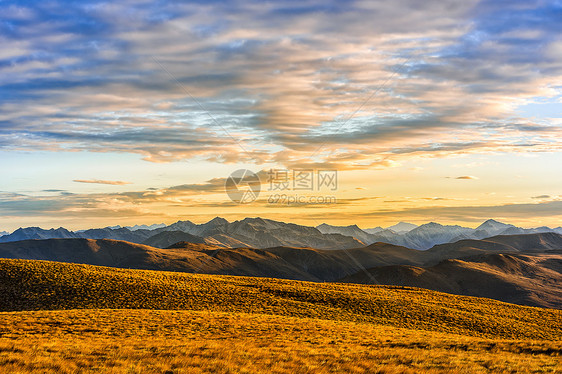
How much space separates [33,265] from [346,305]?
52457mm

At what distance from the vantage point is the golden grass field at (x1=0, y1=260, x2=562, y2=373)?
19141 mm

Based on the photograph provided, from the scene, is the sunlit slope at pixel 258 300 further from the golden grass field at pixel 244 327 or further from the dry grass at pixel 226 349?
the dry grass at pixel 226 349

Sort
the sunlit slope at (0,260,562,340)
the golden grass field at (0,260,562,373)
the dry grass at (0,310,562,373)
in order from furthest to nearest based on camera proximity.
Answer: the sunlit slope at (0,260,562,340), the golden grass field at (0,260,562,373), the dry grass at (0,310,562,373)

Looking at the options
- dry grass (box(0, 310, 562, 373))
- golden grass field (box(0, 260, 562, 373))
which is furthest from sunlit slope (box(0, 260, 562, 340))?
dry grass (box(0, 310, 562, 373))

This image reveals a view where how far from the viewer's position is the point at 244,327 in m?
36.5

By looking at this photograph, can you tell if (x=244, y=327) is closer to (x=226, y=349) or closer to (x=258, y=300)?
(x=226, y=349)

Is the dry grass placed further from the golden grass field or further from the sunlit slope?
the sunlit slope

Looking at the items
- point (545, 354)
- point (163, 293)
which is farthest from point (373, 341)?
point (163, 293)

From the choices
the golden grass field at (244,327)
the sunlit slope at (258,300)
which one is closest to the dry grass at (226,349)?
the golden grass field at (244,327)

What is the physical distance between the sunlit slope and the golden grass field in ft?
0.63

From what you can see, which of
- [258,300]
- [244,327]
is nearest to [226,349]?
[244,327]

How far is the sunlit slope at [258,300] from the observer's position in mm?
51250

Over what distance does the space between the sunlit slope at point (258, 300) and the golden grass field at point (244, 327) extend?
0.19 meters

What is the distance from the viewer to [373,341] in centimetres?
3138
